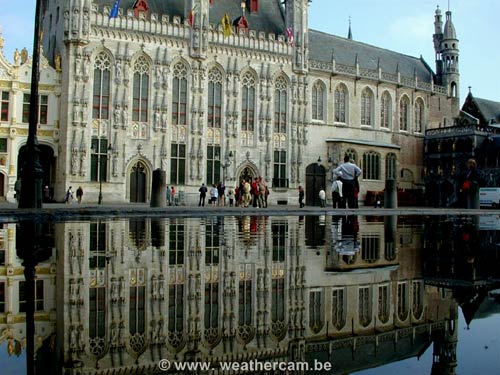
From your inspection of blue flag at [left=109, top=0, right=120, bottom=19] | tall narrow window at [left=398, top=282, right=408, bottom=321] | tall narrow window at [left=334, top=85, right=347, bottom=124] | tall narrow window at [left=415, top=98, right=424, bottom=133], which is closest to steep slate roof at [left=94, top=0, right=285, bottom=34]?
blue flag at [left=109, top=0, right=120, bottom=19]

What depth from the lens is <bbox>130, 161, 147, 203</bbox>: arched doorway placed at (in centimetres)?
4031

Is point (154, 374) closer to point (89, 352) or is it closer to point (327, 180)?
point (89, 352)

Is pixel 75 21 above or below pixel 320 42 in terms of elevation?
below

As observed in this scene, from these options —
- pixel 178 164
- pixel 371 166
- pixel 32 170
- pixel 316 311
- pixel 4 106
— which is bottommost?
pixel 316 311

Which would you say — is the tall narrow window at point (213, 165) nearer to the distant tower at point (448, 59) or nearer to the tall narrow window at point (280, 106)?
the tall narrow window at point (280, 106)

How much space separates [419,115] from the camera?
57.8 m

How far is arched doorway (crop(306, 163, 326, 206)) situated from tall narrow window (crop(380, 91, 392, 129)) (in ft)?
31.6

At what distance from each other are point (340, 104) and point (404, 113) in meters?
8.84

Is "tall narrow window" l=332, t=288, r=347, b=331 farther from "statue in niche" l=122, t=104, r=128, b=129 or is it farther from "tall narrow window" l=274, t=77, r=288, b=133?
"tall narrow window" l=274, t=77, r=288, b=133

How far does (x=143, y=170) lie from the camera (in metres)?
40.9

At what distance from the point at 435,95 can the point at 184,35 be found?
2967 centimetres

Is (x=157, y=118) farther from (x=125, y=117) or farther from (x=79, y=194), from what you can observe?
(x=79, y=194)

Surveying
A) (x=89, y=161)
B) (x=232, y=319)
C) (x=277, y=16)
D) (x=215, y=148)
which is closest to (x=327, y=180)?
(x=215, y=148)

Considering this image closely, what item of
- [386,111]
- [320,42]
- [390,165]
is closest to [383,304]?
[390,165]
